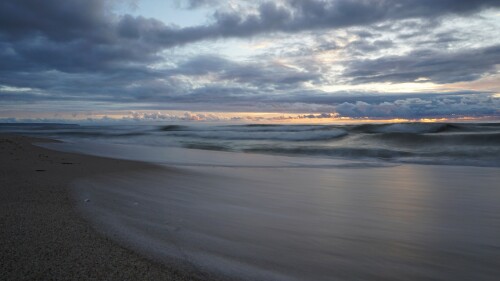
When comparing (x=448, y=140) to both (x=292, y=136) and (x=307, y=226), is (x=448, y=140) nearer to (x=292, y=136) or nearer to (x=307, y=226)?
(x=292, y=136)

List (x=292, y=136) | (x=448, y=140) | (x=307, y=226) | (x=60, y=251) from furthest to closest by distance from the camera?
(x=292, y=136), (x=448, y=140), (x=307, y=226), (x=60, y=251)

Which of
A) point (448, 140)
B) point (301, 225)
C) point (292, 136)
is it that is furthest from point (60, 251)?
point (292, 136)

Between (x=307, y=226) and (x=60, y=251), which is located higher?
(x=60, y=251)

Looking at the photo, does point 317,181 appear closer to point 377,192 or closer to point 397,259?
point 377,192

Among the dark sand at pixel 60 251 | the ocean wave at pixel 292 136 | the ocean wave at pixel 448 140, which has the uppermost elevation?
the dark sand at pixel 60 251

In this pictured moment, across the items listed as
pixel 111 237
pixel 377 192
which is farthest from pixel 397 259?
pixel 377 192

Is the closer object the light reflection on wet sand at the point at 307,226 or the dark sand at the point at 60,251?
the dark sand at the point at 60,251

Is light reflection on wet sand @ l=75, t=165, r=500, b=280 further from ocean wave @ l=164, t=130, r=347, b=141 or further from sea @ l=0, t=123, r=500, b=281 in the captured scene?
ocean wave @ l=164, t=130, r=347, b=141

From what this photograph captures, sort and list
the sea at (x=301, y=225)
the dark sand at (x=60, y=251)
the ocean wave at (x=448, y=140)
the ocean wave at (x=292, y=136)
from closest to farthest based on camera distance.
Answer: the dark sand at (x=60, y=251), the sea at (x=301, y=225), the ocean wave at (x=448, y=140), the ocean wave at (x=292, y=136)

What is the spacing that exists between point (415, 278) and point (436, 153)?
10.7 meters

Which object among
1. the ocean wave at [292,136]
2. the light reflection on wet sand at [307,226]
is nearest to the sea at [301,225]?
the light reflection on wet sand at [307,226]

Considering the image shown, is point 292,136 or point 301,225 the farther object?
point 292,136

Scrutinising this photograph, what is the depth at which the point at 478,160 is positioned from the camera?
30.5 feet

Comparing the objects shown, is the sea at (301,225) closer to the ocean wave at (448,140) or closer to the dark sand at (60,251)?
the dark sand at (60,251)
